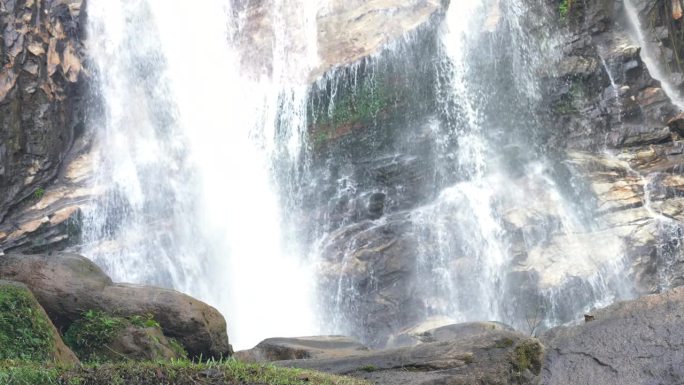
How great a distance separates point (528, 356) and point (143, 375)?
415cm

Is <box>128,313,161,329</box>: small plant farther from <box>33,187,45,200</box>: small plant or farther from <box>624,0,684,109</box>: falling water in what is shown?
<box>624,0,684,109</box>: falling water

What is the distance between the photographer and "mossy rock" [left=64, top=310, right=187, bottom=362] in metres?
8.77

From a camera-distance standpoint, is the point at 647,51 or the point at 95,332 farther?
the point at 647,51

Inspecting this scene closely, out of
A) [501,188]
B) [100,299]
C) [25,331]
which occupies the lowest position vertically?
[25,331]

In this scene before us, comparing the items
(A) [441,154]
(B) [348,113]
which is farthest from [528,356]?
(B) [348,113]

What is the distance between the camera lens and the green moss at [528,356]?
24.3 ft

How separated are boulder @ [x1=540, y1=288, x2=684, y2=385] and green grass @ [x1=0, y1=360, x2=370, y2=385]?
3.08 meters

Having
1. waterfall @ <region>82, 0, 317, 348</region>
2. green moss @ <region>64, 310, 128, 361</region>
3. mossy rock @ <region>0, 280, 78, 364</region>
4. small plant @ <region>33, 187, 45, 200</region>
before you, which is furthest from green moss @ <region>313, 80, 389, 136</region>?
mossy rock @ <region>0, 280, 78, 364</region>

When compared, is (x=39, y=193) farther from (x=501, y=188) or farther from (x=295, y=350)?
(x=501, y=188)

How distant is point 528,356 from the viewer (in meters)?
7.57

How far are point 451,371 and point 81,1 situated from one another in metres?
21.7

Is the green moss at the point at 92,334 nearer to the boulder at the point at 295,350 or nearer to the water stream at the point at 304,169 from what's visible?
the boulder at the point at 295,350

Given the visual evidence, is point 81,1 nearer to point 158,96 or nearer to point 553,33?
point 158,96

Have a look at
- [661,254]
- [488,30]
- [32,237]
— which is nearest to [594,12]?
[488,30]
